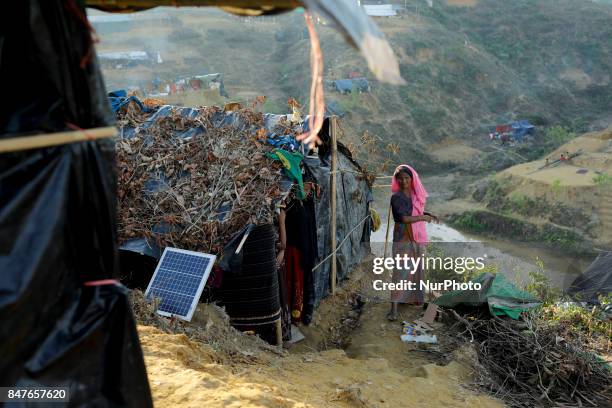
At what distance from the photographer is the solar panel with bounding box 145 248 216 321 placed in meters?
4.83

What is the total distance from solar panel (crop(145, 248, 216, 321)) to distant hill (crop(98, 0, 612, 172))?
16.8m

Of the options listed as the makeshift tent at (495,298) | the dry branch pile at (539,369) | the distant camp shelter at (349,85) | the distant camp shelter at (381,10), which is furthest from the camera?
the distant camp shelter at (381,10)

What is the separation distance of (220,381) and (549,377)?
3348mm

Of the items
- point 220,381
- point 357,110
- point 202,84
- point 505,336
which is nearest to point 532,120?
point 357,110

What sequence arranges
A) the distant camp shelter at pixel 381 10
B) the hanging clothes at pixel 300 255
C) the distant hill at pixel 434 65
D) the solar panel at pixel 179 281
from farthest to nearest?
the distant camp shelter at pixel 381 10 → the distant hill at pixel 434 65 → the hanging clothes at pixel 300 255 → the solar panel at pixel 179 281

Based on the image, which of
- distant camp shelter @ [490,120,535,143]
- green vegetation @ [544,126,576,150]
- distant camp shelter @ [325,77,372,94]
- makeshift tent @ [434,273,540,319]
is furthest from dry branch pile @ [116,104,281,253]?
distant camp shelter @ [490,120,535,143]

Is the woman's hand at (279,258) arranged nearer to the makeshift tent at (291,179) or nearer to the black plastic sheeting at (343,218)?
the makeshift tent at (291,179)

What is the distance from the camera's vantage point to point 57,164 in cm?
177

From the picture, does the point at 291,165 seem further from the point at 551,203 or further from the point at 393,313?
the point at 551,203

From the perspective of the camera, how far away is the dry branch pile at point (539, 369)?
5016 millimetres

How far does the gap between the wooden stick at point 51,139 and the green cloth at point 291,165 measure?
396cm

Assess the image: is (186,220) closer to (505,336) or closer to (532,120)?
(505,336)

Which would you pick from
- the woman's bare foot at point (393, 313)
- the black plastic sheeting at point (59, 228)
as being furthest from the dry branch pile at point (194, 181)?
the black plastic sheeting at point (59, 228)

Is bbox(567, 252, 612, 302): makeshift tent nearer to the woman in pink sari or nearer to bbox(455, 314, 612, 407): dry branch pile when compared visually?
bbox(455, 314, 612, 407): dry branch pile
